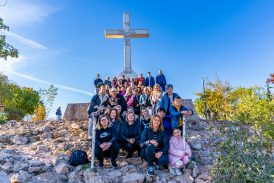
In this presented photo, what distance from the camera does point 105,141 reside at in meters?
7.55

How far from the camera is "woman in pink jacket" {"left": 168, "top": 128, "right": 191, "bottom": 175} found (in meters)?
7.13

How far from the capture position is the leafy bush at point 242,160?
6055mm

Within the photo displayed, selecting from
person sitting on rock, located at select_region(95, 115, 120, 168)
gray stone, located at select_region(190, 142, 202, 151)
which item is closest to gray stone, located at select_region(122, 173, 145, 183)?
person sitting on rock, located at select_region(95, 115, 120, 168)

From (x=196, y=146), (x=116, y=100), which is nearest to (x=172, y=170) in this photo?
(x=196, y=146)

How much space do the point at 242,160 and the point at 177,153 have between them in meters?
1.48

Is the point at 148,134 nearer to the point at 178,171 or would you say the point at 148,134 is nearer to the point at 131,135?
the point at 131,135

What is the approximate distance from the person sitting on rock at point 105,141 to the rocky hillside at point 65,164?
0.99ft

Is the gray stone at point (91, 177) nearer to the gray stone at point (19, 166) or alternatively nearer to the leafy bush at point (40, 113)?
the gray stone at point (19, 166)

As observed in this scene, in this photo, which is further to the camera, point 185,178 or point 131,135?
point 131,135

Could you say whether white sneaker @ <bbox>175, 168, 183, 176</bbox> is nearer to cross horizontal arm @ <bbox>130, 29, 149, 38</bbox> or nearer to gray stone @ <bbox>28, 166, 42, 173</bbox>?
gray stone @ <bbox>28, 166, 42, 173</bbox>

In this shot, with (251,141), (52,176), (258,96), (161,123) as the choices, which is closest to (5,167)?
(52,176)

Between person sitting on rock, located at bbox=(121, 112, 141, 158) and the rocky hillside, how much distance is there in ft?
0.94

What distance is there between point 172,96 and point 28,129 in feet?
19.7

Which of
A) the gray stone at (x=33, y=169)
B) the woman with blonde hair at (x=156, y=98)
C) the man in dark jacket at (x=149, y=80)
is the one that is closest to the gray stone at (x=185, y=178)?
the woman with blonde hair at (x=156, y=98)
